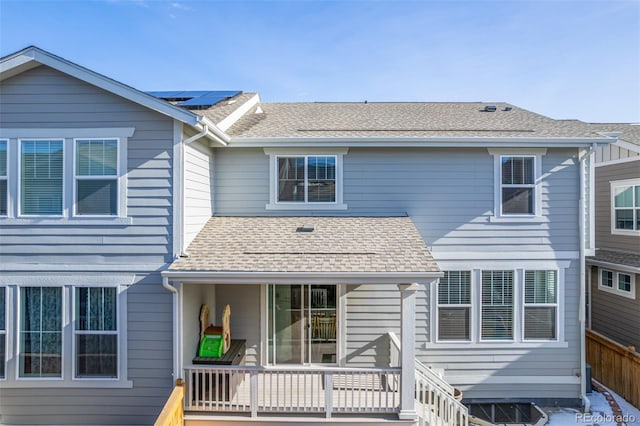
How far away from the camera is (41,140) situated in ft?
20.0

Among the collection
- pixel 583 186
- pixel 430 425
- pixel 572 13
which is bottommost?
Answer: pixel 430 425

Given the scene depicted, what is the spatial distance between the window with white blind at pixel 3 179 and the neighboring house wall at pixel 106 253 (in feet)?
1.10

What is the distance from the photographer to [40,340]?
611 cm

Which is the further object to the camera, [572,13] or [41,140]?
[572,13]

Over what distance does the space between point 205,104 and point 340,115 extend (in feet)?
11.6

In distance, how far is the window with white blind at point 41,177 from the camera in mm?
6094

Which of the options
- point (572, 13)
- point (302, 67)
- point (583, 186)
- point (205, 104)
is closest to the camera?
point (583, 186)

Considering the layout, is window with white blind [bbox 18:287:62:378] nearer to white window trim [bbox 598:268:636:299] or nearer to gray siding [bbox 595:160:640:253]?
white window trim [bbox 598:268:636:299]

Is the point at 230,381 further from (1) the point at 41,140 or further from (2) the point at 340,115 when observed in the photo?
(2) the point at 340,115

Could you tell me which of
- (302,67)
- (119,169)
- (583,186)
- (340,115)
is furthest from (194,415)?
(302,67)

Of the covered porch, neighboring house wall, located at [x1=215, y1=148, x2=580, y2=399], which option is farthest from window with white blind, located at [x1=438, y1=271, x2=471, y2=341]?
the covered porch

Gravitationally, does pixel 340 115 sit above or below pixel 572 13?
below

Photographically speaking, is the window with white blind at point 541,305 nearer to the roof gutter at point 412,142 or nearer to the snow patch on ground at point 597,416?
the snow patch on ground at point 597,416

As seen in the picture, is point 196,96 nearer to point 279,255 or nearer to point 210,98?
point 210,98
